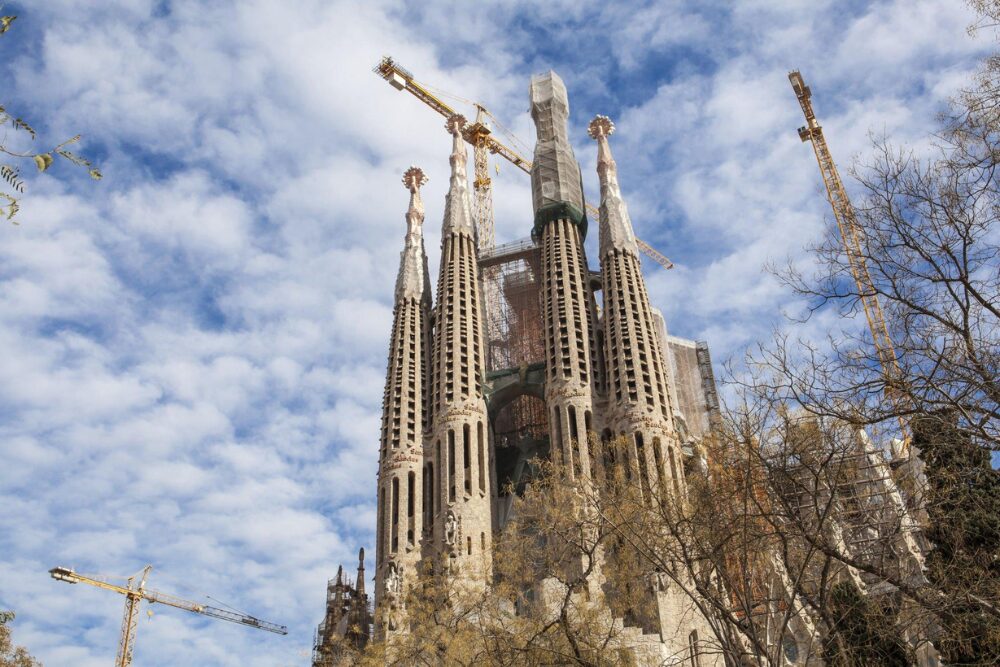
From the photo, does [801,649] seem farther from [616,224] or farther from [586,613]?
[616,224]

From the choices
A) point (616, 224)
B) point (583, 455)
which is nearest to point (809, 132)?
point (616, 224)

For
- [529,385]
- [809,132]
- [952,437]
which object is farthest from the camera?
[809,132]

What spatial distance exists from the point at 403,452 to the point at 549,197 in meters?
15.6

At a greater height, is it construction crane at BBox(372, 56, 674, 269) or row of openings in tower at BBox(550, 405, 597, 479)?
construction crane at BBox(372, 56, 674, 269)

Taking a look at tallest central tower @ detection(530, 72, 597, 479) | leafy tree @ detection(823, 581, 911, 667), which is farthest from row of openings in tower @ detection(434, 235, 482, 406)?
leafy tree @ detection(823, 581, 911, 667)

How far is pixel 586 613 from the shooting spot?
2023cm

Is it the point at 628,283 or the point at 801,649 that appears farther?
the point at 628,283

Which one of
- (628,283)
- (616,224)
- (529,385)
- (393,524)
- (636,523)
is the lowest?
(636,523)

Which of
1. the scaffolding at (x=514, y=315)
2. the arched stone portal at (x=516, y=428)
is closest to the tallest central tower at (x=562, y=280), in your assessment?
the arched stone portal at (x=516, y=428)

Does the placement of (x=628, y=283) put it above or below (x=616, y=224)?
below

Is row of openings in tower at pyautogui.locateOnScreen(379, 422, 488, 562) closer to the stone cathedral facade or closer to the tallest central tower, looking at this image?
the stone cathedral facade

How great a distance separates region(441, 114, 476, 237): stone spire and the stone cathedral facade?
9cm

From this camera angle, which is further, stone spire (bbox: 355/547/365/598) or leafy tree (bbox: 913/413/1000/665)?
stone spire (bbox: 355/547/365/598)

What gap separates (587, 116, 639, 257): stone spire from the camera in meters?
48.1
